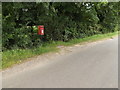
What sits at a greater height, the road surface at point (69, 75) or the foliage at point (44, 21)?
the foliage at point (44, 21)

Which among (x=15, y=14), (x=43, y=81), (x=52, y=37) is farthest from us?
(x=52, y=37)

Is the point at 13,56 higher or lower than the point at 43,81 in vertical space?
higher

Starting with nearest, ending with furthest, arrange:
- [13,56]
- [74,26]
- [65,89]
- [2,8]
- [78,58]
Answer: [65,89]
[13,56]
[78,58]
[2,8]
[74,26]

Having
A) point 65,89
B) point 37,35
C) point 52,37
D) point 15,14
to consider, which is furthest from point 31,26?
point 65,89

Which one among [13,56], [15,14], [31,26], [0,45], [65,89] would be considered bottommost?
[65,89]

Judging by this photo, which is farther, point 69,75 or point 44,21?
point 44,21

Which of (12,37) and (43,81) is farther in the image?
(12,37)

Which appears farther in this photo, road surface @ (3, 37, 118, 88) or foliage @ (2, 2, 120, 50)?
foliage @ (2, 2, 120, 50)

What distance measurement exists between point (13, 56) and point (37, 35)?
2534mm

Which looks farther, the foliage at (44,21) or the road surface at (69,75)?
the foliage at (44,21)

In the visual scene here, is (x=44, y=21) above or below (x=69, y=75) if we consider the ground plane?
above

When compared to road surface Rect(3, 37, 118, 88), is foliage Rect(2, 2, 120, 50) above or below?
above

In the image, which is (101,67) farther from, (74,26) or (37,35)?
(74,26)

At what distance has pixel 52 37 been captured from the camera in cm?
873
